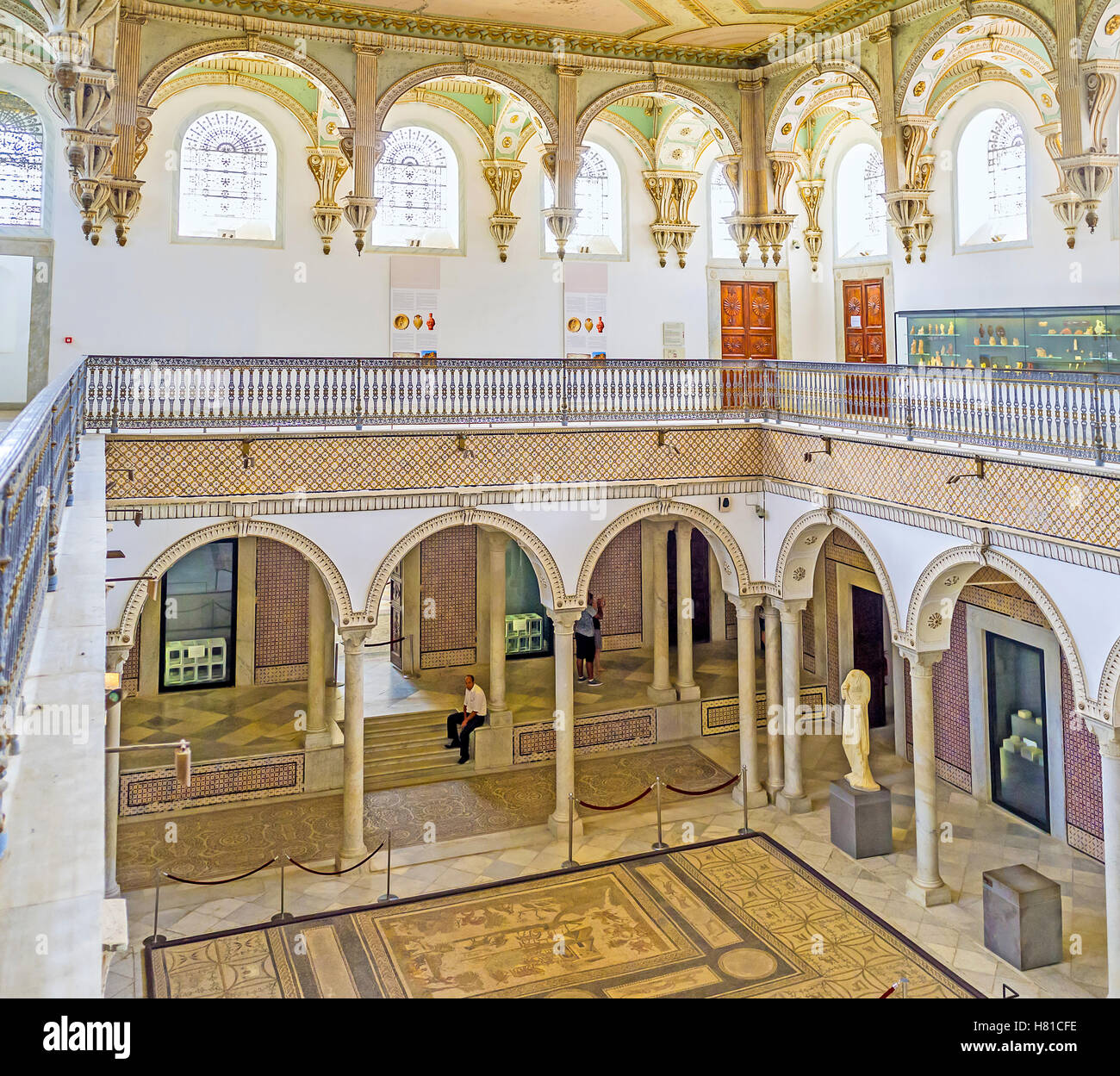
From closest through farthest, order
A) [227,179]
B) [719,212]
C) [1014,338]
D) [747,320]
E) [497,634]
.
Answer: [1014,338] → [227,179] → [497,634] → [719,212] → [747,320]

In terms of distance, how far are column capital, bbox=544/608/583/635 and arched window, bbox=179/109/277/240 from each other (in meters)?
6.48

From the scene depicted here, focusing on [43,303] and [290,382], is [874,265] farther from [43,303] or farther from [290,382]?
[43,303]

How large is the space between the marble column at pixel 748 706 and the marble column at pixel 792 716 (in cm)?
30

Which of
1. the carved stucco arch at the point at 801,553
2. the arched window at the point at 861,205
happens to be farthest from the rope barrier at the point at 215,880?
the arched window at the point at 861,205

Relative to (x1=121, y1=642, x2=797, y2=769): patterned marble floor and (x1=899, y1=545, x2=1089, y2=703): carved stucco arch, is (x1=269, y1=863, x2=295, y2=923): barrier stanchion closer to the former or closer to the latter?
(x1=121, y1=642, x2=797, y2=769): patterned marble floor

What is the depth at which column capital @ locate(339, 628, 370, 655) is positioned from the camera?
11.0 meters

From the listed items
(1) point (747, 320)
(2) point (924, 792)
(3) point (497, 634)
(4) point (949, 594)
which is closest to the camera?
(4) point (949, 594)

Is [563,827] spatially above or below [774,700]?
below

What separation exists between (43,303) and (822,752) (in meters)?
11.7

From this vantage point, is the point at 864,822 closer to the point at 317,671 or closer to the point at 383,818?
the point at 383,818

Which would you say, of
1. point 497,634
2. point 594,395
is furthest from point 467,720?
point 594,395

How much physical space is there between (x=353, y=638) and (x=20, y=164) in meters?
7.27

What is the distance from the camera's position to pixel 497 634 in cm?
1380

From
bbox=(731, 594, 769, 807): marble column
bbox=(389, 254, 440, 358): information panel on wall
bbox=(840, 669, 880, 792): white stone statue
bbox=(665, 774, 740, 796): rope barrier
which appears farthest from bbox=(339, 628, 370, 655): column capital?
bbox=(840, 669, 880, 792): white stone statue
